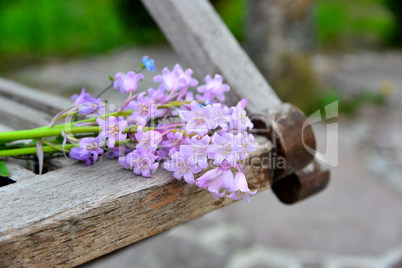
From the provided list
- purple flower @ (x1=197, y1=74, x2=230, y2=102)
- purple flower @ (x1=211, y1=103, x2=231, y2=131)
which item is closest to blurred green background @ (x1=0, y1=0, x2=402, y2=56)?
purple flower @ (x1=197, y1=74, x2=230, y2=102)

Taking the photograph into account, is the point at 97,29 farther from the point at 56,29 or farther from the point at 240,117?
the point at 240,117

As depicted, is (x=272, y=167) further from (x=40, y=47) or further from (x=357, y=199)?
(x=40, y=47)

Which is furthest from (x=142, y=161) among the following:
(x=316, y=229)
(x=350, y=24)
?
(x=350, y=24)

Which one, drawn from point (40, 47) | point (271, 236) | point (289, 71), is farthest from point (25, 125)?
point (40, 47)

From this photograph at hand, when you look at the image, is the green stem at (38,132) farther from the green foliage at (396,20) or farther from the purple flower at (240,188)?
the green foliage at (396,20)

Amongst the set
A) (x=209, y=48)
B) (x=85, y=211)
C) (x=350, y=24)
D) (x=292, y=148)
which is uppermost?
(x=209, y=48)

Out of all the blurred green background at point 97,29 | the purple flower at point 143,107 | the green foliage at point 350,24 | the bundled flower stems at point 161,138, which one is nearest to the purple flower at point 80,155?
the bundled flower stems at point 161,138
